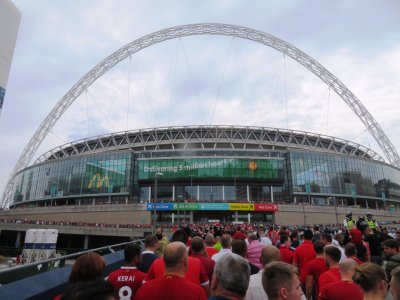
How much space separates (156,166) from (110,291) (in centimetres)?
7329

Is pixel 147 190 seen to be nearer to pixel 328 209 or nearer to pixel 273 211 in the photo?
pixel 273 211

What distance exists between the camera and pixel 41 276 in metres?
5.90

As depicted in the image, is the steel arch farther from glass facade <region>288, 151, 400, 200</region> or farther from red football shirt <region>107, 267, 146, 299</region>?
red football shirt <region>107, 267, 146, 299</region>

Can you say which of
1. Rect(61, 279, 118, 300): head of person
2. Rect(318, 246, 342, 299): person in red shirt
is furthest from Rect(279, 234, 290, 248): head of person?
Rect(61, 279, 118, 300): head of person

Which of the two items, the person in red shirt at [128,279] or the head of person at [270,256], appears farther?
the head of person at [270,256]

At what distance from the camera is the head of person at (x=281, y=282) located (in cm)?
278

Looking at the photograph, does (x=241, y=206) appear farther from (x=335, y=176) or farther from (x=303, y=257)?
(x=303, y=257)

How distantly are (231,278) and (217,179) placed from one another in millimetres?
70528

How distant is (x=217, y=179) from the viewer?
239ft

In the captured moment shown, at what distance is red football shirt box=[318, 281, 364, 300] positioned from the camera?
397 cm

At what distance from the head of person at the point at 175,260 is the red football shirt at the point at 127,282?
132 cm

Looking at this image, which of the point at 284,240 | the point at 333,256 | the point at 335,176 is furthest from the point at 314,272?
the point at 335,176

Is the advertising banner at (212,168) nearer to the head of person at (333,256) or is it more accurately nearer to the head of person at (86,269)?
the head of person at (333,256)

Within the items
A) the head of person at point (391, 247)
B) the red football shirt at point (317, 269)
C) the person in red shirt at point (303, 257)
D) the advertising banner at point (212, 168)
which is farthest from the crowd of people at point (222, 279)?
the advertising banner at point (212, 168)
